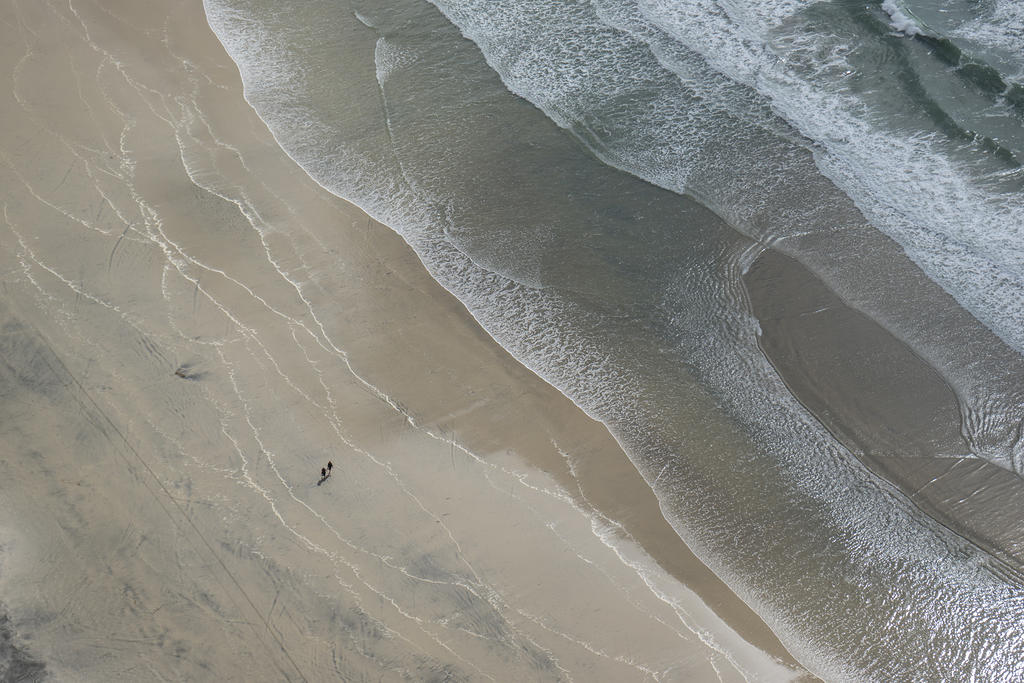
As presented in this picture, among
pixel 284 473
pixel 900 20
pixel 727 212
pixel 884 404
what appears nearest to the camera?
pixel 284 473

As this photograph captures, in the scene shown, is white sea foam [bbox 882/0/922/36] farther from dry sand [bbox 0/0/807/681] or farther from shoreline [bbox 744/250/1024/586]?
dry sand [bbox 0/0/807/681]

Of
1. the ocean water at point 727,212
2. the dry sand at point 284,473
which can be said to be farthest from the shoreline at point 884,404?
the dry sand at point 284,473

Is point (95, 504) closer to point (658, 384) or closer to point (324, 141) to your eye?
point (658, 384)

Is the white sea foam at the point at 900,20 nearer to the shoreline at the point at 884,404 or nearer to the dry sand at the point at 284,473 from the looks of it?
the shoreline at the point at 884,404

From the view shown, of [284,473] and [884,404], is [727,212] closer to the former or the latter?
[884,404]

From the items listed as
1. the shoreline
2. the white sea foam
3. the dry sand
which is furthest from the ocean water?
the dry sand

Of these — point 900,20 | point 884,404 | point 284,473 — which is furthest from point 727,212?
point 900,20

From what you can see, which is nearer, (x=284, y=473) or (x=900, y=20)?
(x=284, y=473)
